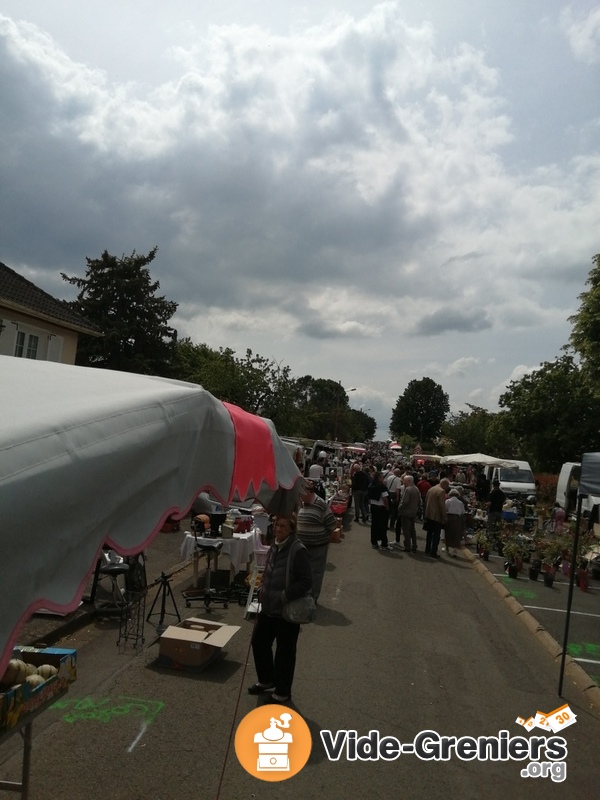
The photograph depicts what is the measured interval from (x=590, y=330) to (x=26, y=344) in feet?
70.4

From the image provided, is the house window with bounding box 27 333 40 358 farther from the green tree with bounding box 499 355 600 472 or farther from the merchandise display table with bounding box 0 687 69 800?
the green tree with bounding box 499 355 600 472

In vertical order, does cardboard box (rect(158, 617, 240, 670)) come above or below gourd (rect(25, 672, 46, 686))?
below

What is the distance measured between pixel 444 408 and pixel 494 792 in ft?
373

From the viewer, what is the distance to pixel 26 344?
21328 mm

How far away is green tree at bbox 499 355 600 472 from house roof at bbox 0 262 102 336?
2553 centimetres

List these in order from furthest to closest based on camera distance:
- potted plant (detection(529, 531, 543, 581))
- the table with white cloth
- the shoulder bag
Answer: potted plant (detection(529, 531, 543, 581)) → the table with white cloth → the shoulder bag

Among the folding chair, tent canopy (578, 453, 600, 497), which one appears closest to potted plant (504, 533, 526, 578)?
the folding chair

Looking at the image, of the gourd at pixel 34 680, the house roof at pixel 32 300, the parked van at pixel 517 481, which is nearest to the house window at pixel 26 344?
the house roof at pixel 32 300

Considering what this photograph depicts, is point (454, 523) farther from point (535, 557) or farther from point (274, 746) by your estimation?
point (274, 746)

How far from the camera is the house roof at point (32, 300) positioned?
68.1 feet

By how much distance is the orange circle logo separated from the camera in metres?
4.55

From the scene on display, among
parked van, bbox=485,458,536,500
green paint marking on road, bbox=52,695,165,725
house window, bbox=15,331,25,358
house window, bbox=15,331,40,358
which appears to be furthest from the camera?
parked van, bbox=485,458,536,500

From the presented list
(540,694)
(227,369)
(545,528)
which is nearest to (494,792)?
(540,694)

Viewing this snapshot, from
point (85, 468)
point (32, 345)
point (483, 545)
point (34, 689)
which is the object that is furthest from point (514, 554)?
point (32, 345)
